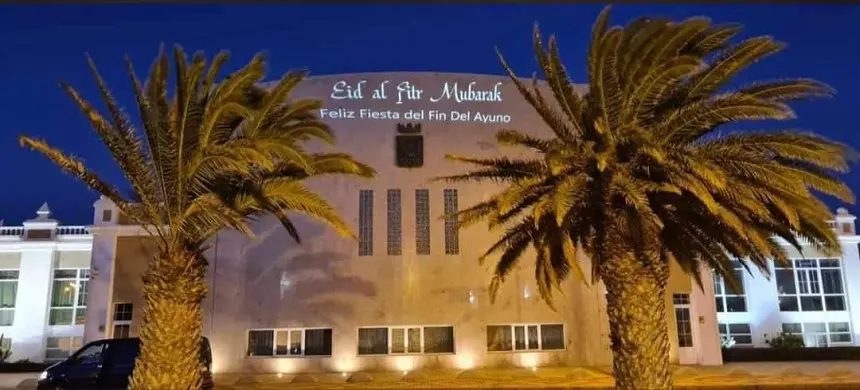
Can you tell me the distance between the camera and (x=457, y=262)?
25172mm

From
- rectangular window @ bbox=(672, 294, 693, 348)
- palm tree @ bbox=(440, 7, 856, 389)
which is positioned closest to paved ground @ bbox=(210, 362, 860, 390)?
rectangular window @ bbox=(672, 294, 693, 348)

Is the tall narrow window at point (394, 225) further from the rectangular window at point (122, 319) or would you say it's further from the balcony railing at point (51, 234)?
the balcony railing at point (51, 234)

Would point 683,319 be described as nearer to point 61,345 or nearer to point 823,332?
point 823,332

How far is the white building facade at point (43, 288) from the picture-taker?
35969 mm

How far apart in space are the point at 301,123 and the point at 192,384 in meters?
5.11

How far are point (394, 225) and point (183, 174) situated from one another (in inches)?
568

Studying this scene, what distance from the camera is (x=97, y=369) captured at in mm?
17484

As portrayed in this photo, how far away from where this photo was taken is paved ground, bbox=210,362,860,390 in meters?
19.3

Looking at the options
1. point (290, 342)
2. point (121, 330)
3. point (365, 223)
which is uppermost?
point (365, 223)

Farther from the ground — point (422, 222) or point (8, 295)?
point (422, 222)

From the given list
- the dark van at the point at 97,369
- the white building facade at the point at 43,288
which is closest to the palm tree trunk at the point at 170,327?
the dark van at the point at 97,369

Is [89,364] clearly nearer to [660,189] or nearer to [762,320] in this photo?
[660,189]

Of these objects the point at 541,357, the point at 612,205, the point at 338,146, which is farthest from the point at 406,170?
the point at 612,205

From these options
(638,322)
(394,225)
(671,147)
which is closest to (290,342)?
(394,225)
